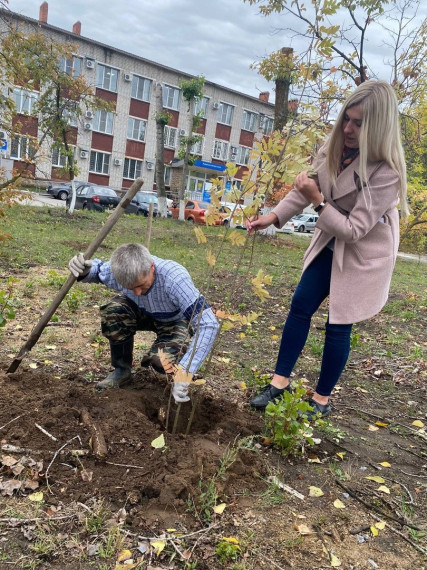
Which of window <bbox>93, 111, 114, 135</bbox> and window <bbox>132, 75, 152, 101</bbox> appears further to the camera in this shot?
window <bbox>132, 75, 152, 101</bbox>

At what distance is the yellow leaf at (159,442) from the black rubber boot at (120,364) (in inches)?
29.8

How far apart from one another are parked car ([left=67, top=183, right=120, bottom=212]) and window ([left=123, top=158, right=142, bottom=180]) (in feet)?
37.7

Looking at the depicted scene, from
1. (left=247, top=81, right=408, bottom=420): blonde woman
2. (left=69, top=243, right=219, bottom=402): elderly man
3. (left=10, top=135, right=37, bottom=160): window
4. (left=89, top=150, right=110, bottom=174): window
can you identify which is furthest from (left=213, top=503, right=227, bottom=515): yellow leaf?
(left=89, top=150, right=110, bottom=174): window

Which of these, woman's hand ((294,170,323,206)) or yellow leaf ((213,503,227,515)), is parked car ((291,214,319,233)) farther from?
yellow leaf ((213,503,227,515))

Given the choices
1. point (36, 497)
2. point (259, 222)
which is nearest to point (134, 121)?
point (259, 222)

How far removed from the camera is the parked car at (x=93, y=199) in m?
21.3

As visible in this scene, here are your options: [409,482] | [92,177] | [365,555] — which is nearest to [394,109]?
[409,482]

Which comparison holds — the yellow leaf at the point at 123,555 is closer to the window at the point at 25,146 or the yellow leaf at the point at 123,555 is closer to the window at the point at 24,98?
the window at the point at 25,146

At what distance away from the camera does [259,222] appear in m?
2.39

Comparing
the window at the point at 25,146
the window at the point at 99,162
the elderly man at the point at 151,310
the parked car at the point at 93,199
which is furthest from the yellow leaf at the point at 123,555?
the window at the point at 99,162

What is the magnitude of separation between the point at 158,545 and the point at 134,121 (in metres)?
34.2

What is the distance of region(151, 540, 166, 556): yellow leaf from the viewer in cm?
158

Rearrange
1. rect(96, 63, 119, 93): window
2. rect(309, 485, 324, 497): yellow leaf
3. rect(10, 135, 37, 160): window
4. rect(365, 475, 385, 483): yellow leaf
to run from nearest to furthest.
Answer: rect(309, 485, 324, 497): yellow leaf < rect(365, 475, 385, 483): yellow leaf < rect(10, 135, 37, 160): window < rect(96, 63, 119, 93): window

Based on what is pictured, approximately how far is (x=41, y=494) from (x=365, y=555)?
1.19 m
